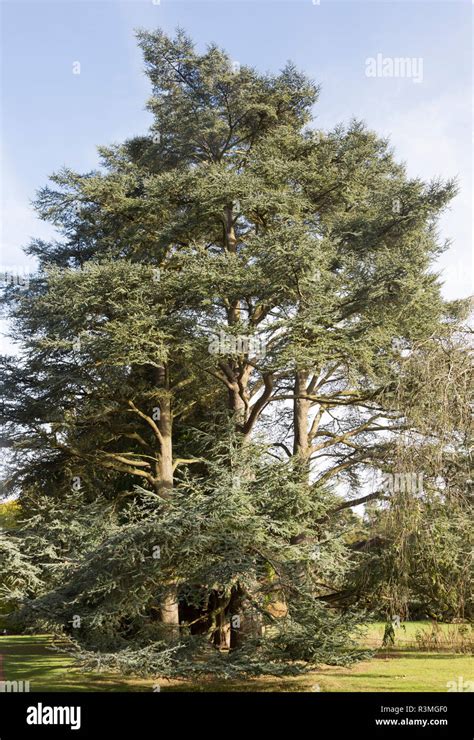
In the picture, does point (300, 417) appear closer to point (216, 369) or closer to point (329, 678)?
point (216, 369)

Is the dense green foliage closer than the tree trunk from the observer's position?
Yes

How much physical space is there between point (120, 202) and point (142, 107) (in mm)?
3502

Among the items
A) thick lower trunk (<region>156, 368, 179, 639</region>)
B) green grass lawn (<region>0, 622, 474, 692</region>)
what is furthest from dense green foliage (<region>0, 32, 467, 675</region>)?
green grass lawn (<region>0, 622, 474, 692</region>)

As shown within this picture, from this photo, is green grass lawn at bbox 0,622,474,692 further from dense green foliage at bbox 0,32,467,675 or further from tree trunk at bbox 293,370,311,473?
tree trunk at bbox 293,370,311,473

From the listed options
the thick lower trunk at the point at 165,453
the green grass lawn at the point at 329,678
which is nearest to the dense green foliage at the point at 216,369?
the thick lower trunk at the point at 165,453

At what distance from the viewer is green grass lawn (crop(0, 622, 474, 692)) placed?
1189 centimetres

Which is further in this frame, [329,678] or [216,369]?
[216,369]

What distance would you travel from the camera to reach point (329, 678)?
12.7 metres

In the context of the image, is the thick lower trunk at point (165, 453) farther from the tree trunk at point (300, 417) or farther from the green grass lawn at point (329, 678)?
the tree trunk at point (300, 417)

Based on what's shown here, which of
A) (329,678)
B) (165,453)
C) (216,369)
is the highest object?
(216,369)

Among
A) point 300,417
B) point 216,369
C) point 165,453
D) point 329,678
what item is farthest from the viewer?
point 300,417

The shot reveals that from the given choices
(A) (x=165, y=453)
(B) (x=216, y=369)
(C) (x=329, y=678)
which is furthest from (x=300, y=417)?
(C) (x=329, y=678)

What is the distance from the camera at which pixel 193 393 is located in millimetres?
17000
